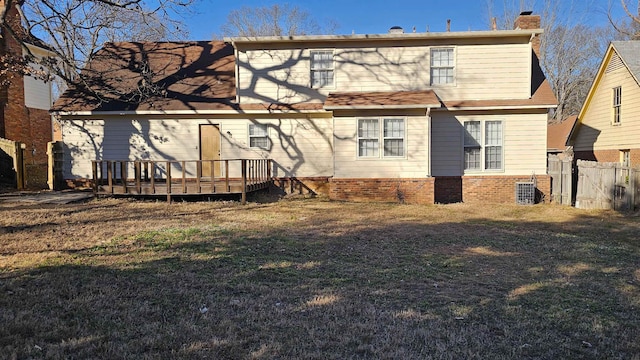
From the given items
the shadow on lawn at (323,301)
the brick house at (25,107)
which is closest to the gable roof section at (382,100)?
the shadow on lawn at (323,301)

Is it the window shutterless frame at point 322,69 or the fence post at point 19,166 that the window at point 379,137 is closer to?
the window shutterless frame at point 322,69

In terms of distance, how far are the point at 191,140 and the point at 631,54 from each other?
Result: 666 inches

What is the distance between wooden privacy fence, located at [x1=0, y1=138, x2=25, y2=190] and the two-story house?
137 cm

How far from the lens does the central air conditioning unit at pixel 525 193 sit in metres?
13.9

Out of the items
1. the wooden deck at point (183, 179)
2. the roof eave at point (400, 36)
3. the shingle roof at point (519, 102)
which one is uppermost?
the roof eave at point (400, 36)

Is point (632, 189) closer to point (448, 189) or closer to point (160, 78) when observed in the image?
point (448, 189)

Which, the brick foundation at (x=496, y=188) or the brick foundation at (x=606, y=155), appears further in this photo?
the brick foundation at (x=606, y=155)

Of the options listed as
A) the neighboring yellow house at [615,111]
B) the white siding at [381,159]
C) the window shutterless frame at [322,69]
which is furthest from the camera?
the neighboring yellow house at [615,111]

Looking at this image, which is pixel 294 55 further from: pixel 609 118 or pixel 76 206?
pixel 609 118

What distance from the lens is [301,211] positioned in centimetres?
1166

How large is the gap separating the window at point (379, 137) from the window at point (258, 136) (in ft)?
11.0

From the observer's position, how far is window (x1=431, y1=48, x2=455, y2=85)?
47.9 feet

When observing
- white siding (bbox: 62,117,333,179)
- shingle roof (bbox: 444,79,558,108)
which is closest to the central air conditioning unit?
shingle roof (bbox: 444,79,558,108)

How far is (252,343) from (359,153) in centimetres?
1056
